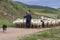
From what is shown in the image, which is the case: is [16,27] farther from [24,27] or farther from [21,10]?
[21,10]

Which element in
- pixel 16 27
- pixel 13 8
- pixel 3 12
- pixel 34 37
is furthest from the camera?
pixel 13 8

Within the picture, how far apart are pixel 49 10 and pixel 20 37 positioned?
55.6 metres

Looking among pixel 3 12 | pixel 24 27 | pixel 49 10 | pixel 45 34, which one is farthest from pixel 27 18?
pixel 49 10

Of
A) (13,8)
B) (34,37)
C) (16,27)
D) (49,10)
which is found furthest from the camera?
(49,10)

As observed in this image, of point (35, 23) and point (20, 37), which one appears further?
point (35, 23)

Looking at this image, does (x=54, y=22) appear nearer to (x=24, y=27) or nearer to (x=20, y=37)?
(x=24, y=27)

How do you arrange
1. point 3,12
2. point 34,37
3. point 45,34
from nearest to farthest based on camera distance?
point 34,37, point 45,34, point 3,12

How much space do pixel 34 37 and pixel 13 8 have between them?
2848cm

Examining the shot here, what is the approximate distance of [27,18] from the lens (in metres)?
24.5

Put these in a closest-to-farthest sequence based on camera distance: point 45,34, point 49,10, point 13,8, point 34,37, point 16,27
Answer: point 34,37
point 45,34
point 16,27
point 13,8
point 49,10

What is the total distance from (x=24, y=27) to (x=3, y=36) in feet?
18.7

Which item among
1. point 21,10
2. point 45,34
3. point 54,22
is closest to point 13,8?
point 21,10

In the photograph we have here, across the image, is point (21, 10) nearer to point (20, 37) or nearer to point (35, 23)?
point (35, 23)

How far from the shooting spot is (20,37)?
18438 millimetres
